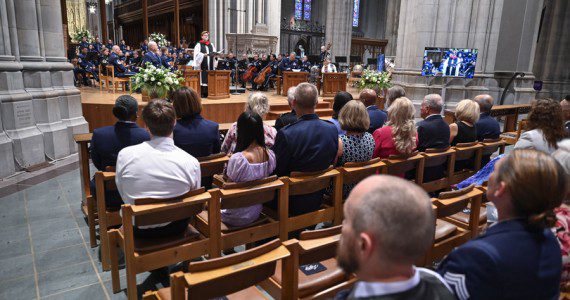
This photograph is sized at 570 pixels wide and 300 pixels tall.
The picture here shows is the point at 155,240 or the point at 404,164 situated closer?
the point at 155,240

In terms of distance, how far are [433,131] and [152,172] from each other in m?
2.78

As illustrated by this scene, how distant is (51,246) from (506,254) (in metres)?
3.52

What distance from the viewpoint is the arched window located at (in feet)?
87.0

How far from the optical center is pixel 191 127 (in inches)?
139

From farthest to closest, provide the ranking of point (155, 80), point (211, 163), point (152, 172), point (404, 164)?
point (155, 80) → point (404, 164) → point (211, 163) → point (152, 172)

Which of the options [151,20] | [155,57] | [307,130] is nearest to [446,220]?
[307,130]

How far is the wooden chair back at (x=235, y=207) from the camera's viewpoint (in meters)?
2.55

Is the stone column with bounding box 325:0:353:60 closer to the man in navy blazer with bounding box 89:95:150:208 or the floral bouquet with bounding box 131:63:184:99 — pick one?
the floral bouquet with bounding box 131:63:184:99

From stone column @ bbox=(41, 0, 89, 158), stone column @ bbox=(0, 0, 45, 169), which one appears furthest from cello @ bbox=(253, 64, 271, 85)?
stone column @ bbox=(0, 0, 45, 169)

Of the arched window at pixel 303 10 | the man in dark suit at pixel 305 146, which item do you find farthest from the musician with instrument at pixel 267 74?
the arched window at pixel 303 10

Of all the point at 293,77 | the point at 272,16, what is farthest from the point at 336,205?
the point at 272,16

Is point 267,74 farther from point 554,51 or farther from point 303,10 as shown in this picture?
point 303,10

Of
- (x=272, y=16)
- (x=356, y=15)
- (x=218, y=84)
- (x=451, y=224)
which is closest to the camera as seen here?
(x=451, y=224)

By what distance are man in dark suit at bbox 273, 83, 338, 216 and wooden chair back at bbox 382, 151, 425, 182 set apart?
0.57 m
